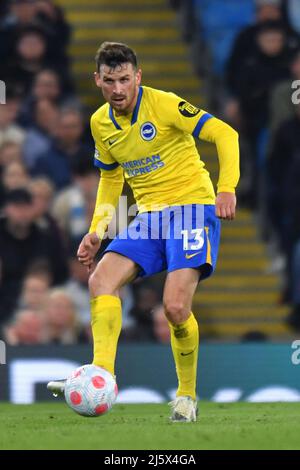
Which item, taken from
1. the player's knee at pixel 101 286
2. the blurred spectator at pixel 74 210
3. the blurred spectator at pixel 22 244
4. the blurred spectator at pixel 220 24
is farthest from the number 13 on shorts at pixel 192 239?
the blurred spectator at pixel 220 24

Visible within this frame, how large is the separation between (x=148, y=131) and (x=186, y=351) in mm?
1290

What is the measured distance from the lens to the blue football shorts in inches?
305

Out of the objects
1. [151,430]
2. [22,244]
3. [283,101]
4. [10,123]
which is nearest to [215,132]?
[151,430]

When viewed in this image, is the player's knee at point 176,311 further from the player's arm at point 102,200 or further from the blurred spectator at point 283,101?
the blurred spectator at point 283,101

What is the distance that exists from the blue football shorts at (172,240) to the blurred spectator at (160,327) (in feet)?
11.1

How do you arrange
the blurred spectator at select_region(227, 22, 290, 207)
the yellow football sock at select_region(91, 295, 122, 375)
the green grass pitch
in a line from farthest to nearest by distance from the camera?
1. the blurred spectator at select_region(227, 22, 290, 207)
2. the yellow football sock at select_region(91, 295, 122, 375)
3. the green grass pitch

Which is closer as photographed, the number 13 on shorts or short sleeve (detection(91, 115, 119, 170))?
the number 13 on shorts

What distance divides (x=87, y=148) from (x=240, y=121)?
1763mm

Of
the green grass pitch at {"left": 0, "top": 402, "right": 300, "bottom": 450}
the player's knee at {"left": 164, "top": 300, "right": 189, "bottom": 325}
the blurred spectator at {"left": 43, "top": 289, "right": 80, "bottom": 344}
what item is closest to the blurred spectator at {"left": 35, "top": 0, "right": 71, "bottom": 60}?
the blurred spectator at {"left": 43, "top": 289, "right": 80, "bottom": 344}

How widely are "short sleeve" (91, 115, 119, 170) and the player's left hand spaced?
3.11 feet

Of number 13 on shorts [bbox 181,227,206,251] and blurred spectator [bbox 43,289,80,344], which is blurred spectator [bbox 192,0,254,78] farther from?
number 13 on shorts [bbox 181,227,206,251]

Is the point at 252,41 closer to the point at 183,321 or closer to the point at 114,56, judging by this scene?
the point at 114,56

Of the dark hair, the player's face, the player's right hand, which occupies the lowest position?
the player's right hand
